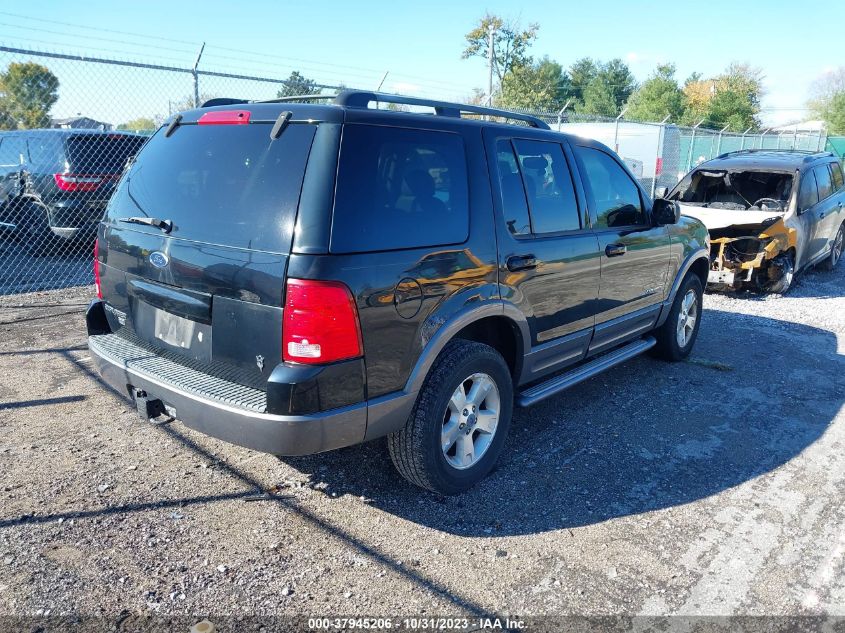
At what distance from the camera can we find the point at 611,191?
4.61 metres

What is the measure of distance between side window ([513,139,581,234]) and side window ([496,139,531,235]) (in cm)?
6

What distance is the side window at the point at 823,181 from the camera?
923 centimetres

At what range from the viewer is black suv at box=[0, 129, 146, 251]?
8820 mm

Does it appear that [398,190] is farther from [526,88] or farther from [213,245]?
[526,88]

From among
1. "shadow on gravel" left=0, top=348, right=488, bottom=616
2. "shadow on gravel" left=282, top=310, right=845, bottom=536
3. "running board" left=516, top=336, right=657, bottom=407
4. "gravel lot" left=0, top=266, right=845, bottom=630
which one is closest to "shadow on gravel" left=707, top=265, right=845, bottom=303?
"shadow on gravel" left=282, top=310, right=845, bottom=536

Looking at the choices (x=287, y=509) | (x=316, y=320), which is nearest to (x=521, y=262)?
(x=316, y=320)

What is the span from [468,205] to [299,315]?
3.84 ft

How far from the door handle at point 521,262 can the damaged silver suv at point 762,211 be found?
5.31 m

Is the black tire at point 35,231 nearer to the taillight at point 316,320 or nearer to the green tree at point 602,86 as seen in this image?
the taillight at point 316,320

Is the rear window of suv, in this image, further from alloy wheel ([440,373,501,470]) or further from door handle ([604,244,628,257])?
door handle ([604,244,628,257])

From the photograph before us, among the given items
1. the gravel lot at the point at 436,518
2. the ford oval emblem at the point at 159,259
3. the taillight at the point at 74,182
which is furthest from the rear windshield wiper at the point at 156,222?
the taillight at the point at 74,182

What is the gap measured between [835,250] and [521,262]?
372 inches

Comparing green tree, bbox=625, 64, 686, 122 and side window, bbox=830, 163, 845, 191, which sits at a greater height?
green tree, bbox=625, 64, 686, 122

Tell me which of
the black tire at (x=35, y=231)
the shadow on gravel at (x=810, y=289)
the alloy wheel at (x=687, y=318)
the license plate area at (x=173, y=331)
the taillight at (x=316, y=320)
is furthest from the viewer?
the black tire at (x=35, y=231)
